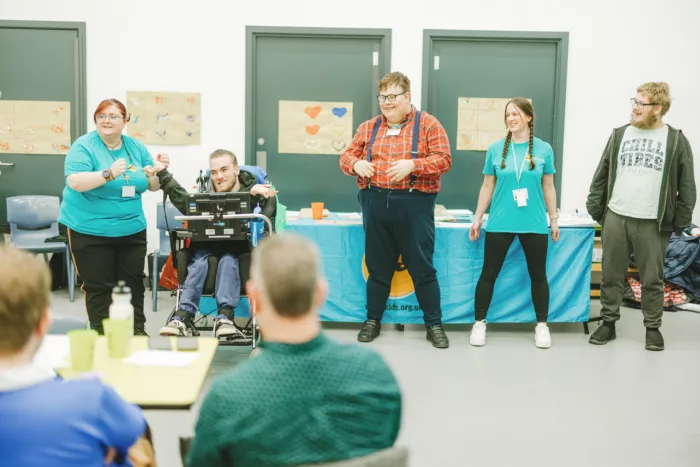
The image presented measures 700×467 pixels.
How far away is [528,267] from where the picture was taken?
15.3 ft

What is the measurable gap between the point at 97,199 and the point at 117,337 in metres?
1.87

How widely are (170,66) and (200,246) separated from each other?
2525 millimetres

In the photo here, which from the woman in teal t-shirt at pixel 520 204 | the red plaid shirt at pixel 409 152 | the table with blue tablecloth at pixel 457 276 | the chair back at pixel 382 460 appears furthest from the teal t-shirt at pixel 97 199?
the chair back at pixel 382 460

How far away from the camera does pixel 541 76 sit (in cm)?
629

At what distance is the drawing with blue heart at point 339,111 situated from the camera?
6250mm

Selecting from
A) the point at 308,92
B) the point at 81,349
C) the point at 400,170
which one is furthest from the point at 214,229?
the point at 308,92

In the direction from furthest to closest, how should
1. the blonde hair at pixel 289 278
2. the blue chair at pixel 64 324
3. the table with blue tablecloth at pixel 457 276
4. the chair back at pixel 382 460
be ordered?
the table with blue tablecloth at pixel 457 276, the blue chair at pixel 64 324, the blonde hair at pixel 289 278, the chair back at pixel 382 460

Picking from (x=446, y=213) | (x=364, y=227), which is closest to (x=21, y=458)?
(x=364, y=227)

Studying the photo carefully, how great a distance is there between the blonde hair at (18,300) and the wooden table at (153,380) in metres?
0.55

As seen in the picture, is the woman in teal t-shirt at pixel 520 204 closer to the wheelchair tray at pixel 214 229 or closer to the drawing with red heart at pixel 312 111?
the wheelchair tray at pixel 214 229

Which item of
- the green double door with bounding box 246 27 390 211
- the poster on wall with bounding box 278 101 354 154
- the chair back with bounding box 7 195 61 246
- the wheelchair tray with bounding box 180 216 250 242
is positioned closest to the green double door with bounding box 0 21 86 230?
the chair back with bounding box 7 195 61 246

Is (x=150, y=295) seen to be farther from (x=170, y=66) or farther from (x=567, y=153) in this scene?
(x=567, y=153)

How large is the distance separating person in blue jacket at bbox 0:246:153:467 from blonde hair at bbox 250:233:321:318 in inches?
14.5

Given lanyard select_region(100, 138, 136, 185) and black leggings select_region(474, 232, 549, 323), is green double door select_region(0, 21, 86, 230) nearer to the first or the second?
lanyard select_region(100, 138, 136, 185)
